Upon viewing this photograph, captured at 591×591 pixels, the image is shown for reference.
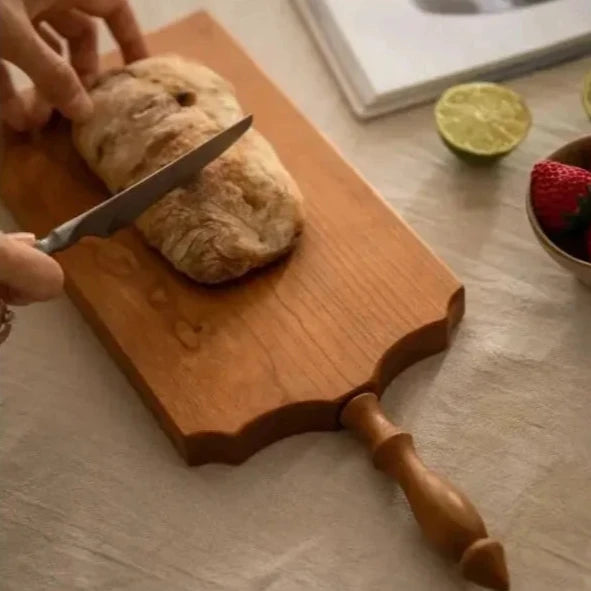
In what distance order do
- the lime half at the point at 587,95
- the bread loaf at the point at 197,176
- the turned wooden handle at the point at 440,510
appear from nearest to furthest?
the turned wooden handle at the point at 440,510, the bread loaf at the point at 197,176, the lime half at the point at 587,95

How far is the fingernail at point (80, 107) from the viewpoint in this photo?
2.48ft

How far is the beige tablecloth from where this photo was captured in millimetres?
640

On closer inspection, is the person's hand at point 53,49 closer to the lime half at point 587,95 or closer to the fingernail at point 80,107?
the fingernail at point 80,107

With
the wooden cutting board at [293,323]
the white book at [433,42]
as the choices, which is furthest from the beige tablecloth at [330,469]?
the white book at [433,42]

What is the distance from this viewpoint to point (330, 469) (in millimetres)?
675

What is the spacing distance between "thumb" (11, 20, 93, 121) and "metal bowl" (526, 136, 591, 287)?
0.32 meters

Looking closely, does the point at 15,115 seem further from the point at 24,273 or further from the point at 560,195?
the point at 560,195

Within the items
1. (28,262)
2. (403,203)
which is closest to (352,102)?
(403,203)

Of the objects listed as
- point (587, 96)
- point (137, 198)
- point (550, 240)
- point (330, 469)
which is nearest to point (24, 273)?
point (137, 198)

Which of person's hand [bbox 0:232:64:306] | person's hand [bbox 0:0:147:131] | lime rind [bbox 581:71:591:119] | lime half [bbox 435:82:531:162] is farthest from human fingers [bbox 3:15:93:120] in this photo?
lime rind [bbox 581:71:591:119]

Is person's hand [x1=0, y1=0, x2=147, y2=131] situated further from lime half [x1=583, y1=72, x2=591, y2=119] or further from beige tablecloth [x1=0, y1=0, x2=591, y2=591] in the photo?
lime half [x1=583, y1=72, x2=591, y2=119]

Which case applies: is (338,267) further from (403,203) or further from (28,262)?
(28,262)

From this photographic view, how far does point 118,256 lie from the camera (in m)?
0.75

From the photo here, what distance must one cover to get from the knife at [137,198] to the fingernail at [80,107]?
0.09 m
